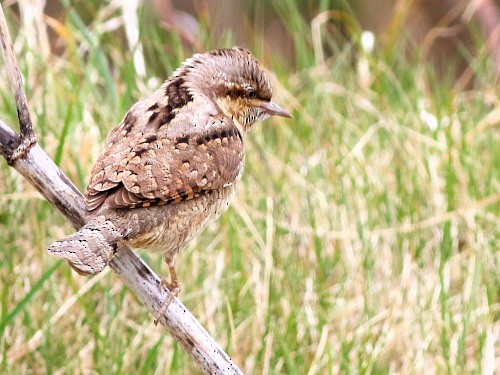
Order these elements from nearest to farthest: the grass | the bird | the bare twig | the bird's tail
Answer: the bird's tail, the bare twig, the bird, the grass

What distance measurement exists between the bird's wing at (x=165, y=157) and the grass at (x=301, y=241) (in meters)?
0.57

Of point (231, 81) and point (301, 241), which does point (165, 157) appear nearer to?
point (231, 81)

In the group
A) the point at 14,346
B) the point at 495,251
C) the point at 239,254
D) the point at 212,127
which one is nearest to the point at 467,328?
the point at 495,251

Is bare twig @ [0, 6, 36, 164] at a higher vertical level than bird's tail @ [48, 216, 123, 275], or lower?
higher

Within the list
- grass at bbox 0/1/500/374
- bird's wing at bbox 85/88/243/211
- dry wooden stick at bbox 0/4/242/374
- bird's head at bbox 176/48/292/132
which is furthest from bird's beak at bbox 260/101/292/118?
dry wooden stick at bbox 0/4/242/374

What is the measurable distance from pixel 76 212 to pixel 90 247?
0.26m

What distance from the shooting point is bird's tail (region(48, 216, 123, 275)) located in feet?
8.75

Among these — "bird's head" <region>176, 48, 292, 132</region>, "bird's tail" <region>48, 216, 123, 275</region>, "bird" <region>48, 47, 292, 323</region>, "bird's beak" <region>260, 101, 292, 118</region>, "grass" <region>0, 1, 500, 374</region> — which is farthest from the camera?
"grass" <region>0, 1, 500, 374</region>

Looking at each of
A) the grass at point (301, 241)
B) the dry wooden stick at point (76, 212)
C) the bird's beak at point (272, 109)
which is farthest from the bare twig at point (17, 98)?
the bird's beak at point (272, 109)

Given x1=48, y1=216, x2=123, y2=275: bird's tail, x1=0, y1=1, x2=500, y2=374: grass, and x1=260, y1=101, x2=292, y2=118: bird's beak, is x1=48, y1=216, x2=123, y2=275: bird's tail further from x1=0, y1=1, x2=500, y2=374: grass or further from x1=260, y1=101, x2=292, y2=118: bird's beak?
x1=260, y1=101, x2=292, y2=118: bird's beak

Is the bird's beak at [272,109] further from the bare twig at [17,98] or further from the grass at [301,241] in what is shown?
the bare twig at [17,98]

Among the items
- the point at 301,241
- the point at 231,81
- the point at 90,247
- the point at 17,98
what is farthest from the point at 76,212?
the point at 301,241

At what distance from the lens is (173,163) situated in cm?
329

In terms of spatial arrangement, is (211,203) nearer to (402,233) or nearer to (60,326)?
(60,326)
